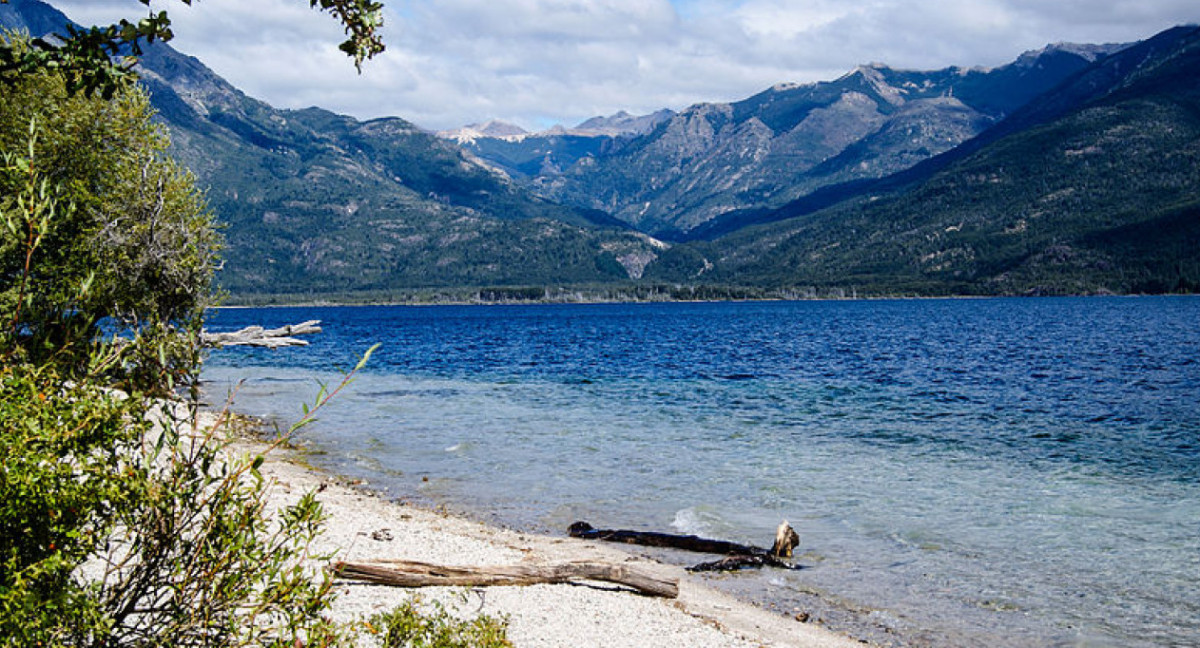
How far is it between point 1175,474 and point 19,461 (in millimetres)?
35139

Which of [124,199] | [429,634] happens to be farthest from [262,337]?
[429,634]

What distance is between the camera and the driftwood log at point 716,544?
1878 cm

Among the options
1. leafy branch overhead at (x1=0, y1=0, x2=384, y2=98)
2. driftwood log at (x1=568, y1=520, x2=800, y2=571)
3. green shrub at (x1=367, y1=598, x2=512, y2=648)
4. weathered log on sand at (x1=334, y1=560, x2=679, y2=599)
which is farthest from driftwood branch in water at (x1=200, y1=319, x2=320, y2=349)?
leafy branch overhead at (x1=0, y1=0, x2=384, y2=98)

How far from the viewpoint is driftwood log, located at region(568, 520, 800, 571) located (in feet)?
61.6

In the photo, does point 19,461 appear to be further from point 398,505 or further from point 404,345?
point 404,345

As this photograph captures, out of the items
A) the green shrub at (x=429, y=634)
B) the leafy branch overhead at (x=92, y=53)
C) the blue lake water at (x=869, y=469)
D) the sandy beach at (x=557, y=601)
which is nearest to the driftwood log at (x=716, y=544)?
the blue lake water at (x=869, y=469)

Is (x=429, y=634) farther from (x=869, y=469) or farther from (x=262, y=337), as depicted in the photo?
(x=262, y=337)

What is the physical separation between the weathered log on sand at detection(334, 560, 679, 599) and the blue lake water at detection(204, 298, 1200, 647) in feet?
9.96

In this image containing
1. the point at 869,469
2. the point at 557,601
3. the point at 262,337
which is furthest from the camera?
the point at 262,337

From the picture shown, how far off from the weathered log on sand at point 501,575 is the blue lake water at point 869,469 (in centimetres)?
304

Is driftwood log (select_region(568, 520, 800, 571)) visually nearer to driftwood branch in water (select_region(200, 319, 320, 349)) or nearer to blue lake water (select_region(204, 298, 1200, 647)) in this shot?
blue lake water (select_region(204, 298, 1200, 647))

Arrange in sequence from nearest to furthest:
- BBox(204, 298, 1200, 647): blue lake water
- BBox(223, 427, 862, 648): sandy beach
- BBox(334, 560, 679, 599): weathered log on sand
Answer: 1. BBox(223, 427, 862, 648): sandy beach
2. BBox(334, 560, 679, 599): weathered log on sand
3. BBox(204, 298, 1200, 647): blue lake water

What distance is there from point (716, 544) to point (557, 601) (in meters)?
7.29

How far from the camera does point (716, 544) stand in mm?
20109
